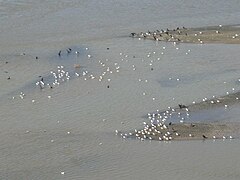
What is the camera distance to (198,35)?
31453mm

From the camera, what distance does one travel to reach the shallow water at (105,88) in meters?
19.2

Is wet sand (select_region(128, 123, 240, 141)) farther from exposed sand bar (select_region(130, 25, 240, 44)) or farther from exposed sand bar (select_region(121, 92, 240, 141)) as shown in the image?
exposed sand bar (select_region(130, 25, 240, 44))

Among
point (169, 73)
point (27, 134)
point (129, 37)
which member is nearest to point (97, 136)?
point (27, 134)

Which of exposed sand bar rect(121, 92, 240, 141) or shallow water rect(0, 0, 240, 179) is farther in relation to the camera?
Answer: exposed sand bar rect(121, 92, 240, 141)

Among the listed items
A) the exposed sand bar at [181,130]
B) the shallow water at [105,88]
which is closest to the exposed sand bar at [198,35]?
the shallow water at [105,88]

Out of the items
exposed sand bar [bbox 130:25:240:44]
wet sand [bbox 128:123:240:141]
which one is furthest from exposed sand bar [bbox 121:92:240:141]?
exposed sand bar [bbox 130:25:240:44]

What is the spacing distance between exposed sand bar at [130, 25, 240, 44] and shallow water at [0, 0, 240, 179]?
0.74 meters

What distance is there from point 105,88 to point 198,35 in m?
8.09

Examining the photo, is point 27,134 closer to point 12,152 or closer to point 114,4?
point 12,152

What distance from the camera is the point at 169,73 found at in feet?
87.0

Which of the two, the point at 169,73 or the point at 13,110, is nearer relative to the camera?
the point at 13,110

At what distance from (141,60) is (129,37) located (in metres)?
3.84

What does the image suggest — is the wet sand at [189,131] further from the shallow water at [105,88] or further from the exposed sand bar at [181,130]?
the shallow water at [105,88]

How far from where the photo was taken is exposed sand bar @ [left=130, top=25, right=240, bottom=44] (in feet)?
101
